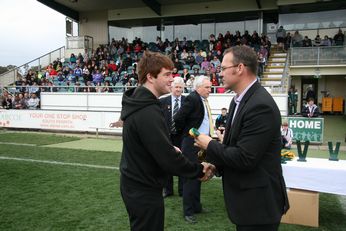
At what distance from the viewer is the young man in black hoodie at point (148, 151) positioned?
244 cm

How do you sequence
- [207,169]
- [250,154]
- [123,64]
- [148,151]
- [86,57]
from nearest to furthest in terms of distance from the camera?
[250,154] → [148,151] → [207,169] → [123,64] → [86,57]

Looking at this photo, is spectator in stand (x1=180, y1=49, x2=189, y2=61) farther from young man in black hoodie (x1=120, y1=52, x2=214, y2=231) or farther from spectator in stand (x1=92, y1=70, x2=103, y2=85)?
young man in black hoodie (x1=120, y1=52, x2=214, y2=231)

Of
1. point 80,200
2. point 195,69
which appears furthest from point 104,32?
point 80,200

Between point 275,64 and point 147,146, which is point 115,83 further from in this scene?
point 147,146

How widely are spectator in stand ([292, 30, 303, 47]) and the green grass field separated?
10.7m

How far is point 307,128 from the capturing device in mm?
12055

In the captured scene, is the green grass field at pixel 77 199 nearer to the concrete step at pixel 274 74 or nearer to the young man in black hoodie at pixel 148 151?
the young man in black hoodie at pixel 148 151

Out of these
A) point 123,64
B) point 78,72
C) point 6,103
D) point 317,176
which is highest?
point 123,64

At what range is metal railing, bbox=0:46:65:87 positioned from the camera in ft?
84.7

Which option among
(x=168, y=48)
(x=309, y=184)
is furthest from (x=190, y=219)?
(x=168, y=48)

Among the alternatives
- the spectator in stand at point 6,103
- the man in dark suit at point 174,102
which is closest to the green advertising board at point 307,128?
the man in dark suit at point 174,102

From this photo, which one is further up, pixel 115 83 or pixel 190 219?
pixel 115 83

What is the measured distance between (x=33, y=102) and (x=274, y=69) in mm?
12579

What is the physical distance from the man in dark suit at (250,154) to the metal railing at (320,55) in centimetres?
1699
